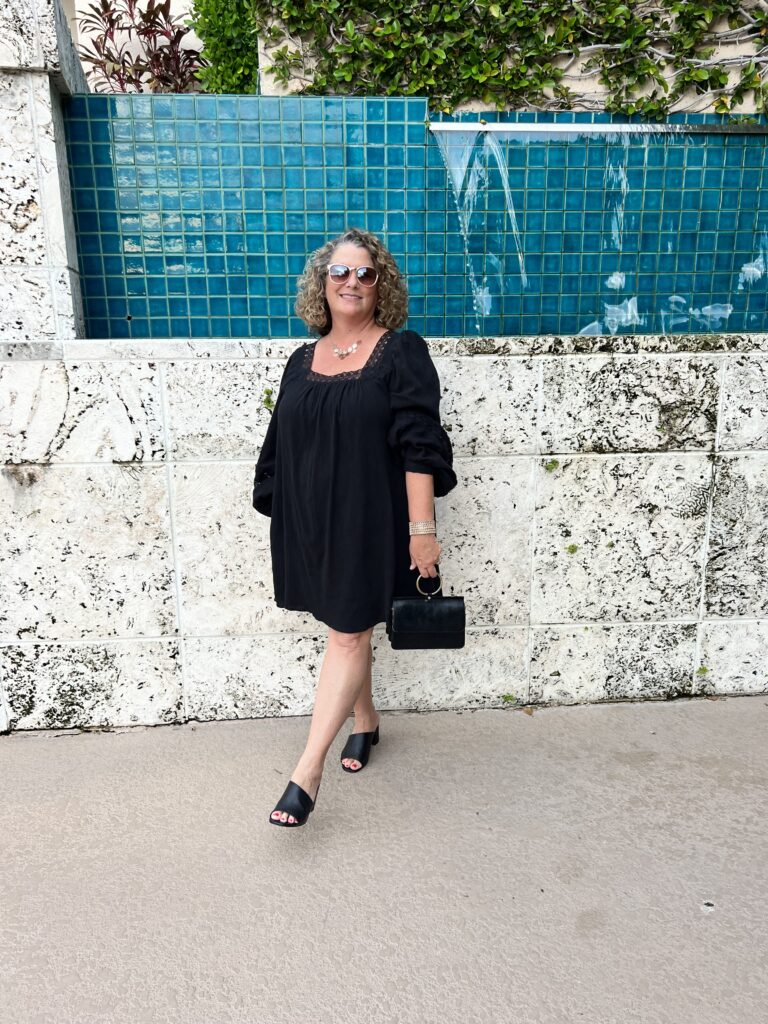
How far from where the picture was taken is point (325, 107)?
3174mm

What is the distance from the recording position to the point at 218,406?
3.00 meters

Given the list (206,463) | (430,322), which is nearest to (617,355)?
(430,322)

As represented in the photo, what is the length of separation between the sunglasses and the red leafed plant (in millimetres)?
5674

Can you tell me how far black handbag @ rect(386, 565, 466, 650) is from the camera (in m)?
2.45

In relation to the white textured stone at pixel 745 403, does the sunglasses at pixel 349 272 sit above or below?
above

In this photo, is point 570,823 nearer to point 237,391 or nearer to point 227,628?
point 227,628

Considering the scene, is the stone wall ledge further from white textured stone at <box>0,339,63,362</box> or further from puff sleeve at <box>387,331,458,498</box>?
puff sleeve at <box>387,331,458,498</box>

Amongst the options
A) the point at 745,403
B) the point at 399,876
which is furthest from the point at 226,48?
the point at 399,876

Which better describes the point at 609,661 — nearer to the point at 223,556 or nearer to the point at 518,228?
the point at 223,556

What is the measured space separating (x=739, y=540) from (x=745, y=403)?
0.63 meters

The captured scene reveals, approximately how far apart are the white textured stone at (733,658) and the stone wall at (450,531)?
0.04 ft

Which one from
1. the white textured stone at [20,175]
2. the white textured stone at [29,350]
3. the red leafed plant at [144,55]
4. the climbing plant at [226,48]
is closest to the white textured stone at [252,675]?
the white textured stone at [29,350]

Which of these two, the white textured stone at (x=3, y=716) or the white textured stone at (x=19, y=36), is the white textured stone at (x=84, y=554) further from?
the white textured stone at (x=19, y=36)

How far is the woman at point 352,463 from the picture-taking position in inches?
92.0
